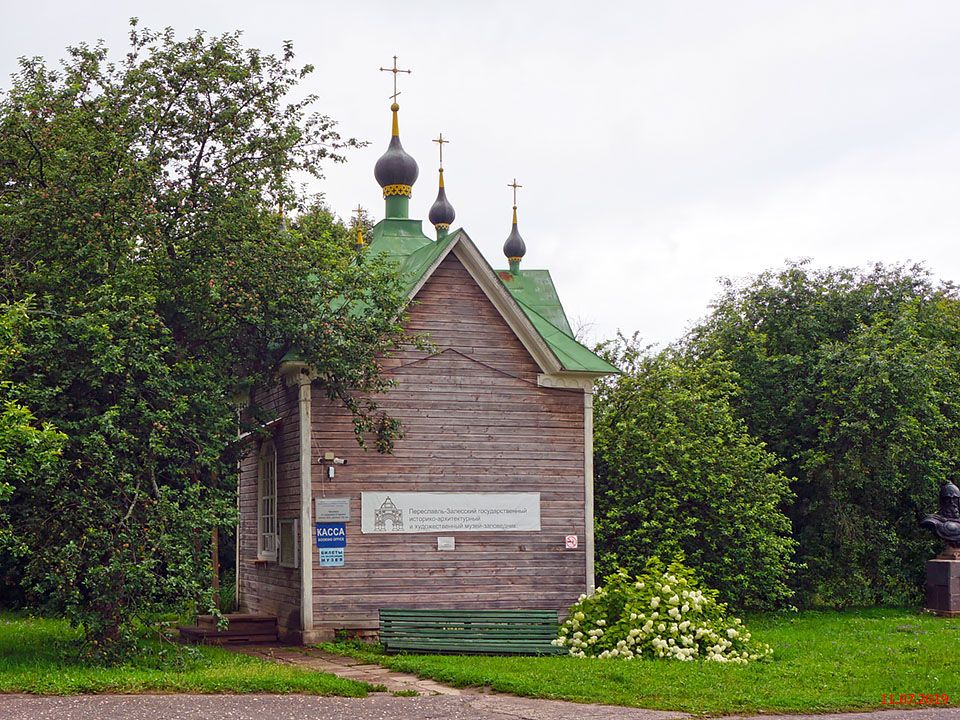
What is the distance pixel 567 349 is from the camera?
20812mm

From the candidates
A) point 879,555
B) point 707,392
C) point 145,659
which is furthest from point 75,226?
point 879,555

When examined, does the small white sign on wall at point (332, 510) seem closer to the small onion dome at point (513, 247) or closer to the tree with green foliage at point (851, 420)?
the tree with green foliage at point (851, 420)

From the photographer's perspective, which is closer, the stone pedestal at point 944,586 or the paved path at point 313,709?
the paved path at point 313,709

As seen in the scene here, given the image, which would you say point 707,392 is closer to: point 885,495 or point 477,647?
point 885,495

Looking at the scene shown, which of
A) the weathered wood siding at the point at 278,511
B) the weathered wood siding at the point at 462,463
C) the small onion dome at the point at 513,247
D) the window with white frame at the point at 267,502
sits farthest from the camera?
the small onion dome at the point at 513,247

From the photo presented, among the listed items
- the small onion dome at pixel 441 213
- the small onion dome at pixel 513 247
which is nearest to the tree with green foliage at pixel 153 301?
the small onion dome at pixel 441 213

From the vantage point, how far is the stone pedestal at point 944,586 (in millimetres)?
23094

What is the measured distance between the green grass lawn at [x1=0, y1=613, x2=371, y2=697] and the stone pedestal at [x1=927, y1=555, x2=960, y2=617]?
46.2ft

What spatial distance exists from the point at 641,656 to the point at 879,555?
11.8 metres

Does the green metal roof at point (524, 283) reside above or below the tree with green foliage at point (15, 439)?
above

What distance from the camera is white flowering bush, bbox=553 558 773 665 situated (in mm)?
16266

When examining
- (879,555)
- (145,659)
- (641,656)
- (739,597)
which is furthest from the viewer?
(879,555)

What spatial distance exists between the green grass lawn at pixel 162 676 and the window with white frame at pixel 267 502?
412cm

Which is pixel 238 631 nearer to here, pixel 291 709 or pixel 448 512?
pixel 448 512
